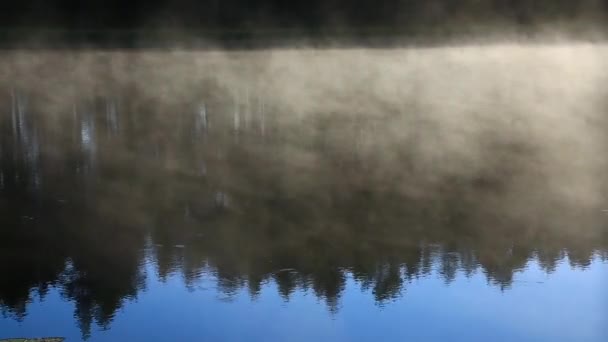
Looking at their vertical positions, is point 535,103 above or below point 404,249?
above

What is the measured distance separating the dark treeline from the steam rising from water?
0.18 m

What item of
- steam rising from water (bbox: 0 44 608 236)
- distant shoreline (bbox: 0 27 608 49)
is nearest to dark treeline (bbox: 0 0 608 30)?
distant shoreline (bbox: 0 27 608 49)

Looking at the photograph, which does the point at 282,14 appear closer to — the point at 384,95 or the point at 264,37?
the point at 264,37

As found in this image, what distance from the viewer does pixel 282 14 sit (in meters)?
3.73

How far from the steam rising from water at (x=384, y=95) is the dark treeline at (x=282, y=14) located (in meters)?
0.18

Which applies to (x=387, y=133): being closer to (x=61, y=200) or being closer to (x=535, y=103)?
(x=535, y=103)

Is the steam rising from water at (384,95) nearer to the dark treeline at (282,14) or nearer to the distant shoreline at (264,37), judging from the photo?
the distant shoreline at (264,37)

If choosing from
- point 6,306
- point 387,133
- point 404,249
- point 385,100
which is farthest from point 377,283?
point 385,100

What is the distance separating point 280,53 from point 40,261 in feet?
6.56

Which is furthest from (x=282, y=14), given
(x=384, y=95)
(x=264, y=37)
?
(x=384, y=95)

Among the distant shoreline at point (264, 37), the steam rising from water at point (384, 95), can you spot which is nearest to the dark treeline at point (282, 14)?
the distant shoreline at point (264, 37)

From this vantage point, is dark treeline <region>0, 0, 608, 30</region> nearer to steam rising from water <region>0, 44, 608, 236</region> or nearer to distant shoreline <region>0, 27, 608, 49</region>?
distant shoreline <region>0, 27, 608, 49</region>

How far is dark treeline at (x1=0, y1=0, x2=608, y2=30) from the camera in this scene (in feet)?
12.0

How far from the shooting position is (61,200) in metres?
2.95
